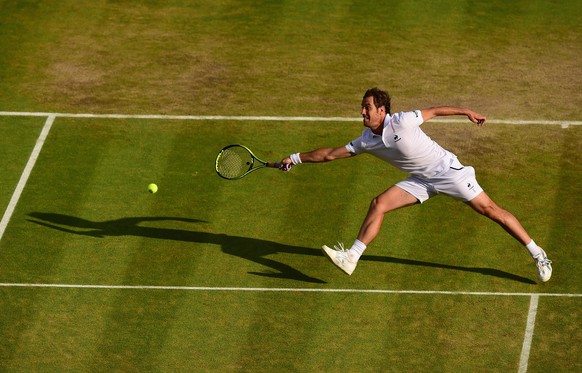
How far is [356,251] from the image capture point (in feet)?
55.2

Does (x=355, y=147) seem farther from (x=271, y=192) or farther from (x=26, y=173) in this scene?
(x=26, y=173)

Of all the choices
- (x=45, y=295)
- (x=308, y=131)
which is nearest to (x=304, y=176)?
(x=308, y=131)

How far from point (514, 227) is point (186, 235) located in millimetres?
4407

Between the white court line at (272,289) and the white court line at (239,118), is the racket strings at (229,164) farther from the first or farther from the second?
the white court line at (239,118)

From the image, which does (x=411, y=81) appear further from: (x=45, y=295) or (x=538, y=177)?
(x=45, y=295)

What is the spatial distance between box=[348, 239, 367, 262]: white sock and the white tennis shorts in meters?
0.92

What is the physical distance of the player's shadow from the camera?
57.6 feet

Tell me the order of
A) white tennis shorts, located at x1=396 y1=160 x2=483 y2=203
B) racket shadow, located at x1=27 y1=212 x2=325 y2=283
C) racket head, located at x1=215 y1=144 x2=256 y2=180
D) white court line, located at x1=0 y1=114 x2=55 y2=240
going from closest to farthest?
white tennis shorts, located at x1=396 y1=160 x2=483 y2=203 → racket shadow, located at x1=27 y1=212 x2=325 y2=283 → racket head, located at x1=215 y1=144 x2=256 y2=180 → white court line, located at x1=0 y1=114 x2=55 y2=240

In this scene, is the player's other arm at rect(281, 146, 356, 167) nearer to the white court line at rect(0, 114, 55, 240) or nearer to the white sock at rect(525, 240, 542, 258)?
the white sock at rect(525, 240, 542, 258)

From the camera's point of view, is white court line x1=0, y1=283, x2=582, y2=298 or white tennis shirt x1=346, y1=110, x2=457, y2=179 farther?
white court line x1=0, y1=283, x2=582, y2=298

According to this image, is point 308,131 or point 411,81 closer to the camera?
point 308,131

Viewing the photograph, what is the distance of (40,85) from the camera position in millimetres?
22625

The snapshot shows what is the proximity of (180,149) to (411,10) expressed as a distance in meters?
6.26

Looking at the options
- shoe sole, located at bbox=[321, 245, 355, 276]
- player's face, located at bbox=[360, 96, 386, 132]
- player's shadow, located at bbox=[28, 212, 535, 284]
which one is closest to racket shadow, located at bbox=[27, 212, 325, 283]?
player's shadow, located at bbox=[28, 212, 535, 284]
